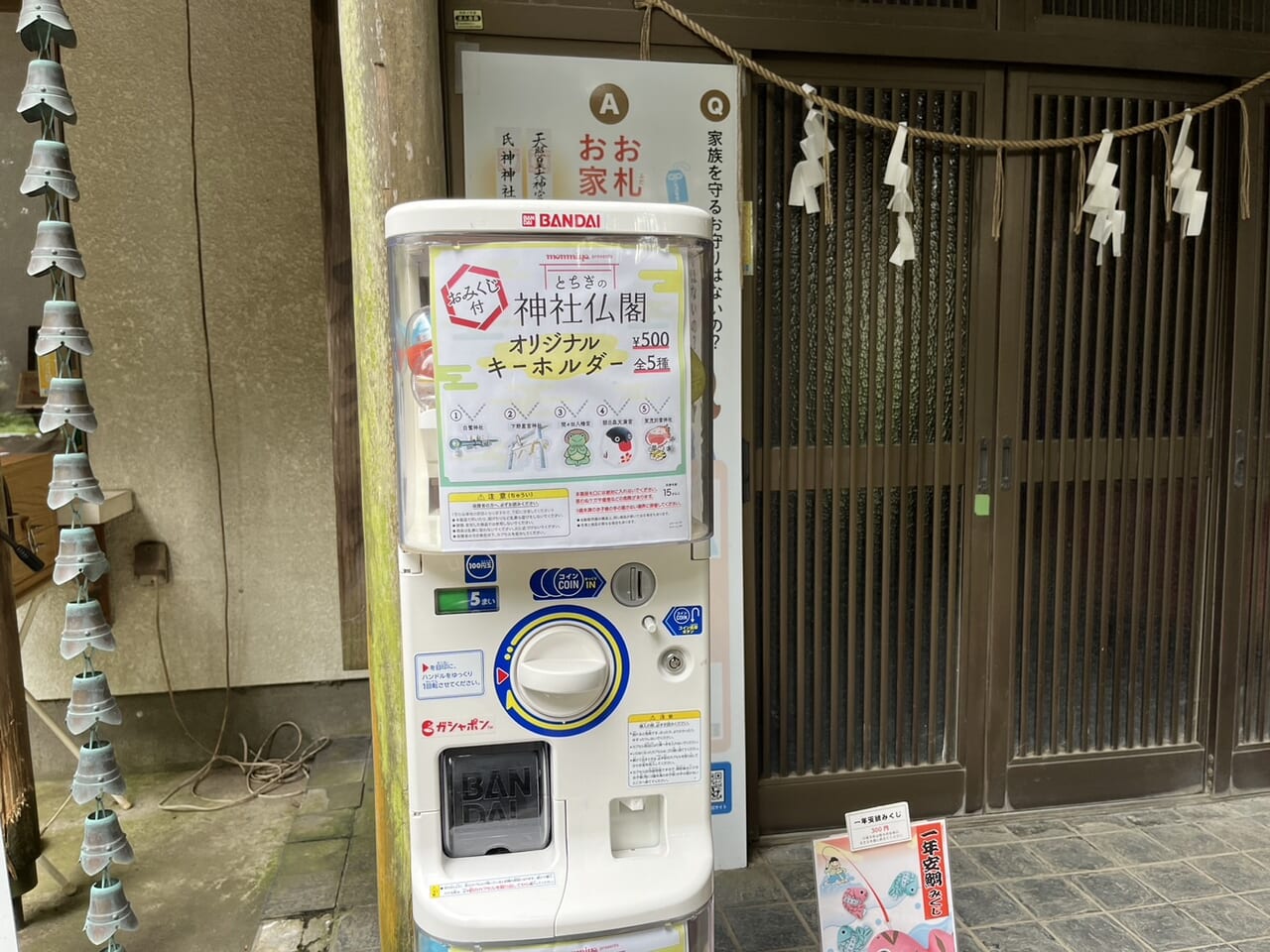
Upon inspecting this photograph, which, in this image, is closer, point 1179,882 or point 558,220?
point 558,220

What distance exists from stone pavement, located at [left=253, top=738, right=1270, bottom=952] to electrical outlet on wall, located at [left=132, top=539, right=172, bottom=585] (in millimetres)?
1200

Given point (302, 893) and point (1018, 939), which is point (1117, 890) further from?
point (302, 893)

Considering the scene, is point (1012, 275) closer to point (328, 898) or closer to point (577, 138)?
point (577, 138)

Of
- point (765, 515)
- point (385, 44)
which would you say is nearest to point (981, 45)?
point (765, 515)

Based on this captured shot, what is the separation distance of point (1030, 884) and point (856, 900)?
1.10 m

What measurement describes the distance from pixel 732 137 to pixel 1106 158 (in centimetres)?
135

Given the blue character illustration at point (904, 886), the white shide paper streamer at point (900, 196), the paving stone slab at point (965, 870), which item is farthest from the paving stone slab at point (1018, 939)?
the white shide paper streamer at point (900, 196)

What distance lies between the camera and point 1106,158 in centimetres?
296

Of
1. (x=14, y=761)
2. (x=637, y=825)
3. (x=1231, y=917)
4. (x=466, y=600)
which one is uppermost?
(x=466, y=600)

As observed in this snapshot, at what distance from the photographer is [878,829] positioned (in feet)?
6.70

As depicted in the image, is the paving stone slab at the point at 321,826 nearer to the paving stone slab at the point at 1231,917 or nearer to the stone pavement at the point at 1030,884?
the stone pavement at the point at 1030,884

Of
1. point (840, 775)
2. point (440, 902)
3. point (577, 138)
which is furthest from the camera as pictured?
point (840, 775)

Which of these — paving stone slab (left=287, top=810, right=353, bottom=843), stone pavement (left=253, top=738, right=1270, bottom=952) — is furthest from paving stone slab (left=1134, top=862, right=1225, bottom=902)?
paving stone slab (left=287, top=810, right=353, bottom=843)

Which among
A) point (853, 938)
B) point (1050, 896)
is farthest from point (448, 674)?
point (1050, 896)
